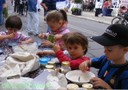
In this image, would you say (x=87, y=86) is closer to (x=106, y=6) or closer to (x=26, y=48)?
(x=26, y=48)

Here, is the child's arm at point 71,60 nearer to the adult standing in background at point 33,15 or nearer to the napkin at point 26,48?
the napkin at point 26,48

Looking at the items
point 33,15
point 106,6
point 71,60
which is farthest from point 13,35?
point 106,6

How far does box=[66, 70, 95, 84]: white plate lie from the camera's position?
6.70 feet

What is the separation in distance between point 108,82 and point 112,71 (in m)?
0.08

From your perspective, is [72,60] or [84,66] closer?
[84,66]

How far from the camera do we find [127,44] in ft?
6.16

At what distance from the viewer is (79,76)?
2143mm

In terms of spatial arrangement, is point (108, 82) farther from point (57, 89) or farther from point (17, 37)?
point (17, 37)

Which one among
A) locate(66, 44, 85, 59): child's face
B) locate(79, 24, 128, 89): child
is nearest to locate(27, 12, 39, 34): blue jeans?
locate(66, 44, 85, 59): child's face

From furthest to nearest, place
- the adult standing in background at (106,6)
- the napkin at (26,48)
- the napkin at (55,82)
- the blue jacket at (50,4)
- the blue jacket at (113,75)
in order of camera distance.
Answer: the adult standing in background at (106,6)
the blue jacket at (50,4)
the napkin at (26,48)
the blue jacket at (113,75)
the napkin at (55,82)

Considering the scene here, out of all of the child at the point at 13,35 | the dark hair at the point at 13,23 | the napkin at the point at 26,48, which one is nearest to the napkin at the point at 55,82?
the napkin at the point at 26,48

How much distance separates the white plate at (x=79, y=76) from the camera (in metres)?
2.04

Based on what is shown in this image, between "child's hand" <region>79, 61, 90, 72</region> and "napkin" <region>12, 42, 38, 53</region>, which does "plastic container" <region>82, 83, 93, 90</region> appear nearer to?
"child's hand" <region>79, 61, 90, 72</region>

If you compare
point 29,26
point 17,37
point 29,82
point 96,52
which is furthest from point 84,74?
point 29,26
